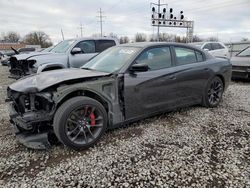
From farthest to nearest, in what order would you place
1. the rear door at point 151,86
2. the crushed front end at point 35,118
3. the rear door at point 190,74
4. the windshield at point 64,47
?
the windshield at point 64,47 < the rear door at point 190,74 < the rear door at point 151,86 < the crushed front end at point 35,118

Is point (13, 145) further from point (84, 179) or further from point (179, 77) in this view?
point (179, 77)

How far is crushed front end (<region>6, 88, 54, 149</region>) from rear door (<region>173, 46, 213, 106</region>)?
241 centimetres

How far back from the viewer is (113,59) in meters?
3.80

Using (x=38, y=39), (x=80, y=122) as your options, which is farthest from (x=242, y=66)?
(x=38, y=39)

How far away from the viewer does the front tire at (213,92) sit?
4611mm

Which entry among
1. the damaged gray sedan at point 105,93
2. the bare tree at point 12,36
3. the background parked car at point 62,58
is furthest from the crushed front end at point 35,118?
the bare tree at point 12,36

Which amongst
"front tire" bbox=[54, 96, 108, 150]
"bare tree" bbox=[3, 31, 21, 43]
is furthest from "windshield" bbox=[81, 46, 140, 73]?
"bare tree" bbox=[3, 31, 21, 43]

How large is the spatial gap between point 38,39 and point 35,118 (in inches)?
2949

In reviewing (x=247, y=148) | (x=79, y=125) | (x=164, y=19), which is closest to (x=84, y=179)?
(x=79, y=125)

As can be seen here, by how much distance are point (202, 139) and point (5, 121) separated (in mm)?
3794

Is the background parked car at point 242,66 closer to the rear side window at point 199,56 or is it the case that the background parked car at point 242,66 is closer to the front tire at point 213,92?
the front tire at point 213,92

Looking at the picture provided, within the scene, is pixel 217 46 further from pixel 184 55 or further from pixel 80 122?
pixel 80 122

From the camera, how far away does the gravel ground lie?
231 centimetres

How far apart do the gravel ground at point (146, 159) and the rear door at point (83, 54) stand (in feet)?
11.2
